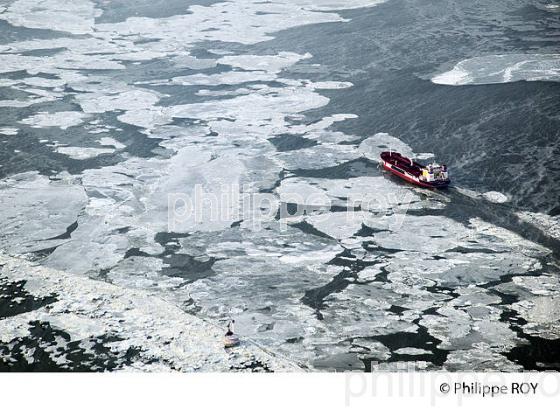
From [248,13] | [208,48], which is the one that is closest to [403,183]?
[208,48]

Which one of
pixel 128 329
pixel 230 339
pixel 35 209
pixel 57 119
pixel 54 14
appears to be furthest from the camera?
pixel 54 14

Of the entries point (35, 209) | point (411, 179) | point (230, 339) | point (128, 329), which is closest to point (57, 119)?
point (35, 209)

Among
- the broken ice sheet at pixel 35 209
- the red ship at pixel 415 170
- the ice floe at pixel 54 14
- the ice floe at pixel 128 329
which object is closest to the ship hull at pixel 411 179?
the red ship at pixel 415 170

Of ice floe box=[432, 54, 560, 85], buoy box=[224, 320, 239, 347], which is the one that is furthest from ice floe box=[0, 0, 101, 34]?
buoy box=[224, 320, 239, 347]

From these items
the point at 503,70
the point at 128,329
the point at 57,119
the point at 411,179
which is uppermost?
the point at 503,70

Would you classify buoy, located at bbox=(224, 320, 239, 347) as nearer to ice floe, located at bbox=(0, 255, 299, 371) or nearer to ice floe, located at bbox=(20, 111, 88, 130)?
ice floe, located at bbox=(0, 255, 299, 371)

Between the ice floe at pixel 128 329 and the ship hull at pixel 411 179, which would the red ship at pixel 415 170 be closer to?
the ship hull at pixel 411 179

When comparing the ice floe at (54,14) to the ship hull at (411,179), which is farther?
the ice floe at (54,14)

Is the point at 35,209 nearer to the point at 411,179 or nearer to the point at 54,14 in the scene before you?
the point at 411,179
